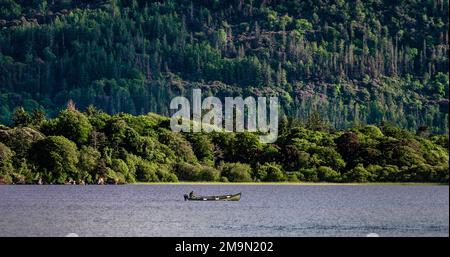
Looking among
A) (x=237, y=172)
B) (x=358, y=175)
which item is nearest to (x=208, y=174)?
(x=237, y=172)

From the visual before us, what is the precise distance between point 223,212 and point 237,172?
209 ft

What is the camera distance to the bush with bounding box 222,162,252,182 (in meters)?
194

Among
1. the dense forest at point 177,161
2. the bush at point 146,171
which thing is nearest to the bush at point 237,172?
the dense forest at point 177,161

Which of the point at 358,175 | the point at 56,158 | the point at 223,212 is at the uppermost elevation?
the point at 223,212

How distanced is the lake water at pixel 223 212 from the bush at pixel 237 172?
14567 mm

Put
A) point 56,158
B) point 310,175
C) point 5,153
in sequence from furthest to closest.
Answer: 1. point 310,175
2. point 56,158
3. point 5,153

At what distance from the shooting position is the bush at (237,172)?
193875 mm

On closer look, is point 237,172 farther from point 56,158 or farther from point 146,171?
point 56,158

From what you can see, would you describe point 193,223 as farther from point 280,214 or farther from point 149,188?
point 149,188

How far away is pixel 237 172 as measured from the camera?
19425 cm

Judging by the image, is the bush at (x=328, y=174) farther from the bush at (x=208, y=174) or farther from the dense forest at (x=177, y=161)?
the bush at (x=208, y=174)

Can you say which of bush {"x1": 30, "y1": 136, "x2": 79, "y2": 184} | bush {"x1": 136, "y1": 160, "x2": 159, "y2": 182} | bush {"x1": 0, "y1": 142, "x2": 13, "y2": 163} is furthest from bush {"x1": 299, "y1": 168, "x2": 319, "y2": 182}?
bush {"x1": 0, "y1": 142, "x2": 13, "y2": 163}

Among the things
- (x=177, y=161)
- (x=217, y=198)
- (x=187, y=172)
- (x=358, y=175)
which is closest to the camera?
(x=217, y=198)
